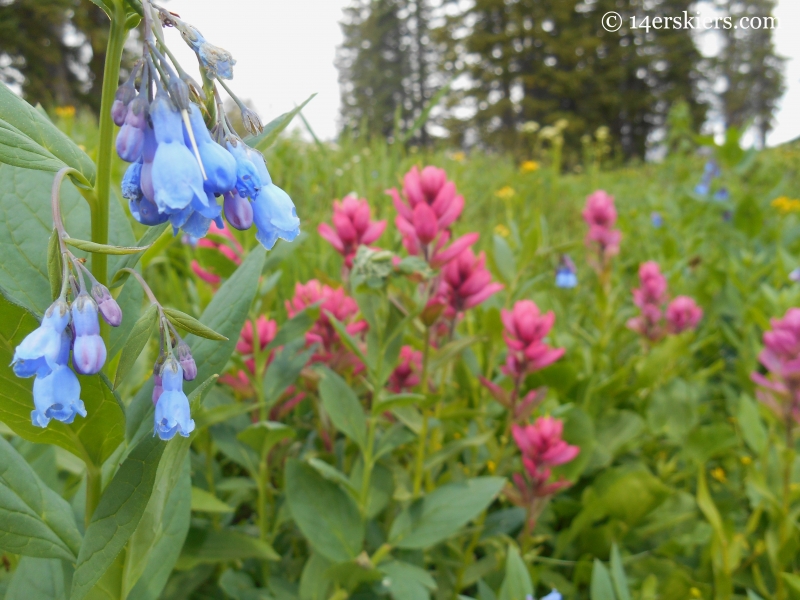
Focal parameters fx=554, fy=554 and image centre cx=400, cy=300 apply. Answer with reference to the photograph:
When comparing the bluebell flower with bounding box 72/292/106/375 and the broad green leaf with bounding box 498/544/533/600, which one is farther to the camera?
the broad green leaf with bounding box 498/544/533/600

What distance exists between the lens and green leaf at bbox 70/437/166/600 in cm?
Answer: 61

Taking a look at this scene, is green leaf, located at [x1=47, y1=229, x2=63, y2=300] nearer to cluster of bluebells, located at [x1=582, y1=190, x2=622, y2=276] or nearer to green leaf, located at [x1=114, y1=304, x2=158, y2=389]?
green leaf, located at [x1=114, y1=304, x2=158, y2=389]

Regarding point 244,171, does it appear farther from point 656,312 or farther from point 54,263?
point 656,312

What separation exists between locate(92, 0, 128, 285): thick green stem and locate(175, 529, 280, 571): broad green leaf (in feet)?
1.90

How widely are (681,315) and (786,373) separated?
58 centimetres

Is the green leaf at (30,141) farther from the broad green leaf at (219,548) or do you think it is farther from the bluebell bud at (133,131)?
the broad green leaf at (219,548)

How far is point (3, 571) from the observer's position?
1.09 meters

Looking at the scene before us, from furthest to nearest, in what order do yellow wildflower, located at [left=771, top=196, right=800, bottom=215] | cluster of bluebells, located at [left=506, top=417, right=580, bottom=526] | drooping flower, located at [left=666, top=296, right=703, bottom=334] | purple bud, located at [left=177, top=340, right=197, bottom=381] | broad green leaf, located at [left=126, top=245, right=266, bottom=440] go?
1. yellow wildflower, located at [left=771, top=196, right=800, bottom=215]
2. drooping flower, located at [left=666, top=296, right=703, bottom=334]
3. cluster of bluebells, located at [left=506, top=417, right=580, bottom=526]
4. broad green leaf, located at [left=126, top=245, right=266, bottom=440]
5. purple bud, located at [left=177, top=340, right=197, bottom=381]

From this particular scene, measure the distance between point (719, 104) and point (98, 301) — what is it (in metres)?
42.4

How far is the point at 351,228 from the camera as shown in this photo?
137 cm

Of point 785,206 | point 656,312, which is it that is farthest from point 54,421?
point 785,206

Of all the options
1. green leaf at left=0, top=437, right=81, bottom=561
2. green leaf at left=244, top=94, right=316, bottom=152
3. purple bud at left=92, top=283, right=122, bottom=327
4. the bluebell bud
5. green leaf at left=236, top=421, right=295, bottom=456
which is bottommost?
green leaf at left=236, top=421, right=295, bottom=456

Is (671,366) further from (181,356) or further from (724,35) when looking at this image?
(724,35)
